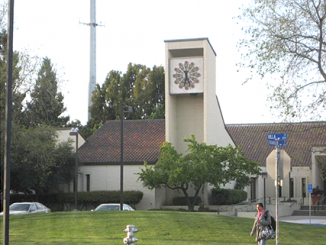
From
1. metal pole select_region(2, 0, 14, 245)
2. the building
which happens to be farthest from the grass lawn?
the building

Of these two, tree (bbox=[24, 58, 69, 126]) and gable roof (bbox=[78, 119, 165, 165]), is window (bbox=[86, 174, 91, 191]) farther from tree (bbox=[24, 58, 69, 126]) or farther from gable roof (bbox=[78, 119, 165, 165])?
tree (bbox=[24, 58, 69, 126])

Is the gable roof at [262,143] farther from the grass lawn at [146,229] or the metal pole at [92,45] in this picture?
the grass lawn at [146,229]

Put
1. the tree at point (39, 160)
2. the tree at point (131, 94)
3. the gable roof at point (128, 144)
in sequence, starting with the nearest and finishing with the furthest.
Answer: the tree at point (39, 160), the gable roof at point (128, 144), the tree at point (131, 94)

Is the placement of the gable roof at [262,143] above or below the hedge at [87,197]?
above

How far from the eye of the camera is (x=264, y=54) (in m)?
24.2

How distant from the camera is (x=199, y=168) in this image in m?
41.0

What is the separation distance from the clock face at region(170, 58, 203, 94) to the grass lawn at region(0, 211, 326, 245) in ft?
66.6

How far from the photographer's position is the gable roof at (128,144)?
49.3 metres

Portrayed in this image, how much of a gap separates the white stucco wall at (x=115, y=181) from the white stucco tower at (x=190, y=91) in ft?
13.3

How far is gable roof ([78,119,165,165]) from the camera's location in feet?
162

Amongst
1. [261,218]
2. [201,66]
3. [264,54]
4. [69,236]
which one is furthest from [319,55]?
[201,66]

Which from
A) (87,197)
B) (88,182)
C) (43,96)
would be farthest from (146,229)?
(88,182)

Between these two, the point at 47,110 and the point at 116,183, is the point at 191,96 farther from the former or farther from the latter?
the point at 47,110

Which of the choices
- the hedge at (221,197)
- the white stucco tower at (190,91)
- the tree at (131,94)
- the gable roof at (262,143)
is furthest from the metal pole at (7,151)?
the tree at (131,94)
